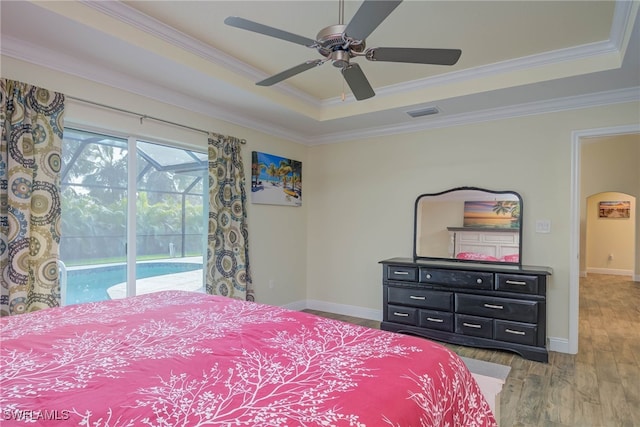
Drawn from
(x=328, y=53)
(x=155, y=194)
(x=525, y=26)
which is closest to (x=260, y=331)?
(x=328, y=53)

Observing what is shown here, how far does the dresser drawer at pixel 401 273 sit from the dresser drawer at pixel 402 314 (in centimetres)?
32

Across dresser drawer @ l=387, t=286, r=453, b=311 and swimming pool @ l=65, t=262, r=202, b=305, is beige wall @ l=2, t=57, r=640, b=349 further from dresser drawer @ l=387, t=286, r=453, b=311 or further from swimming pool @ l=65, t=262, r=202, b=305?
swimming pool @ l=65, t=262, r=202, b=305

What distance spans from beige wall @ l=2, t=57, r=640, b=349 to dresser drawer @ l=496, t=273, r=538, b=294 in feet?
1.48

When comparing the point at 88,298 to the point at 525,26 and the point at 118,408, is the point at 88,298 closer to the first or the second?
the point at 118,408

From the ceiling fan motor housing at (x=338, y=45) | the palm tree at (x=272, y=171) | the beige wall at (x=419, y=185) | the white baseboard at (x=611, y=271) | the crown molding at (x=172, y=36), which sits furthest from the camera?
the white baseboard at (x=611, y=271)

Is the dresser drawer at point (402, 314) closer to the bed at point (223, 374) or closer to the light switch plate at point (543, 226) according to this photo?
the light switch plate at point (543, 226)

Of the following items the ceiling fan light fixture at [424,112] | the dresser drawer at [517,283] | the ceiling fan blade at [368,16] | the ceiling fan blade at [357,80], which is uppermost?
the ceiling fan light fixture at [424,112]

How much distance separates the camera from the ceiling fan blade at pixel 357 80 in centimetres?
203

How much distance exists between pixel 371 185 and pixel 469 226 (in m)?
1.30

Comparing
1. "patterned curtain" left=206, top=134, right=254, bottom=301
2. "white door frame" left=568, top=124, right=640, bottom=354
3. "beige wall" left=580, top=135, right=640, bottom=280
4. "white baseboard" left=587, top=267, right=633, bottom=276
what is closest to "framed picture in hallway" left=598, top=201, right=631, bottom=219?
"beige wall" left=580, top=135, right=640, bottom=280

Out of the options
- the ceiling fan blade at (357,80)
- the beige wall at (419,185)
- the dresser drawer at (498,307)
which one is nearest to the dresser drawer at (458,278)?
the dresser drawer at (498,307)

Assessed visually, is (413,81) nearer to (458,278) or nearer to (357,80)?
(357,80)

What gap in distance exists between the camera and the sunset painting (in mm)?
3689

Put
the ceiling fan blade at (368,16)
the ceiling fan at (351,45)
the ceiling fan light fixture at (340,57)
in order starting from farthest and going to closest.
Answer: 1. the ceiling fan light fixture at (340,57)
2. the ceiling fan at (351,45)
3. the ceiling fan blade at (368,16)
